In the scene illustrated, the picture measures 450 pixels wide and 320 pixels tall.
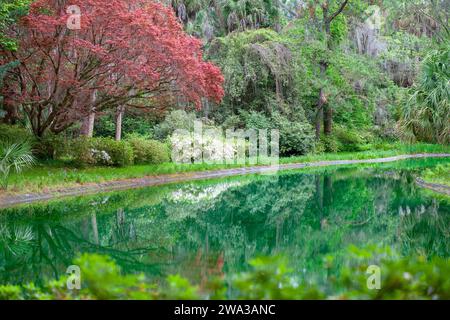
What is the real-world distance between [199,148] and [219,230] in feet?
39.1

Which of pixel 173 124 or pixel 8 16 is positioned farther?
→ pixel 173 124

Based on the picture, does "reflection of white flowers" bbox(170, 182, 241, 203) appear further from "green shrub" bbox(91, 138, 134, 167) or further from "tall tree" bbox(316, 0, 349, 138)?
"tall tree" bbox(316, 0, 349, 138)

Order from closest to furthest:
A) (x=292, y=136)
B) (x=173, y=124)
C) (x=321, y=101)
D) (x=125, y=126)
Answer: (x=173, y=124)
(x=292, y=136)
(x=125, y=126)
(x=321, y=101)

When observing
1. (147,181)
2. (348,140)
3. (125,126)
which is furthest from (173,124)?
(348,140)

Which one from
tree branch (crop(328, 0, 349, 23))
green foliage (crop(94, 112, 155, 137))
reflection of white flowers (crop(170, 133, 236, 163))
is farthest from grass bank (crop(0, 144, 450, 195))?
tree branch (crop(328, 0, 349, 23))

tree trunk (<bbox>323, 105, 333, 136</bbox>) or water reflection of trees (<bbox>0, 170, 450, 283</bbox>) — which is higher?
tree trunk (<bbox>323, 105, 333, 136</bbox>)

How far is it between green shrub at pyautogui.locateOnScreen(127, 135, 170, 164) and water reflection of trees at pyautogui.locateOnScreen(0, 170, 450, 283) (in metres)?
4.20

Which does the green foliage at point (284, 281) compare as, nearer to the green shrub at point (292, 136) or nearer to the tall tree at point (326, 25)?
the green shrub at point (292, 136)

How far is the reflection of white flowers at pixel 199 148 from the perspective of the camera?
819 inches

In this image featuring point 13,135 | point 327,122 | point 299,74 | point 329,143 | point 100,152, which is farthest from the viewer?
point 327,122

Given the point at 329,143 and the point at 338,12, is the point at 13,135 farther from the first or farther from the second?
the point at 338,12

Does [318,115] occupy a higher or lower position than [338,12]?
lower

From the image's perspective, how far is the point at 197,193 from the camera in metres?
14.7

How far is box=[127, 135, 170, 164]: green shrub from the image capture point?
60.6 feet
